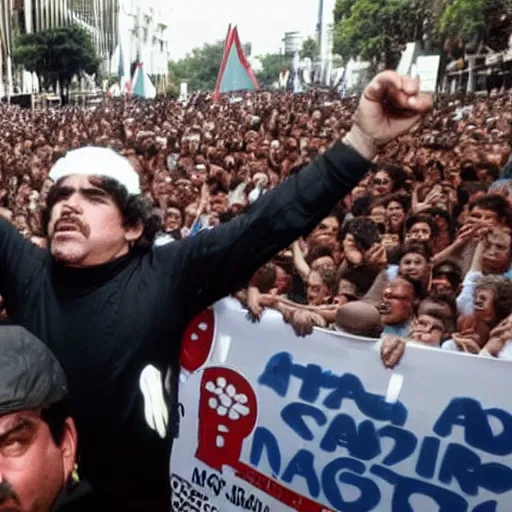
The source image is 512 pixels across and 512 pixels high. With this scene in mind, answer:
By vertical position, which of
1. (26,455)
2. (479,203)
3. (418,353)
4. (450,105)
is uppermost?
(450,105)

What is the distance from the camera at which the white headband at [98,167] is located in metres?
1.17

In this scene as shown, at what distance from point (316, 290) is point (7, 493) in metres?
1.06

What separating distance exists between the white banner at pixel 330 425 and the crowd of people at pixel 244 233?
0.19ft

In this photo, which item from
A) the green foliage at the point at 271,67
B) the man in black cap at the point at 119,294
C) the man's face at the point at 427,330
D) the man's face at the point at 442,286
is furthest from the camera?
the green foliage at the point at 271,67

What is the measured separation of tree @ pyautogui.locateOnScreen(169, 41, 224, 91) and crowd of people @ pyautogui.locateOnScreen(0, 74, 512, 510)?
56mm

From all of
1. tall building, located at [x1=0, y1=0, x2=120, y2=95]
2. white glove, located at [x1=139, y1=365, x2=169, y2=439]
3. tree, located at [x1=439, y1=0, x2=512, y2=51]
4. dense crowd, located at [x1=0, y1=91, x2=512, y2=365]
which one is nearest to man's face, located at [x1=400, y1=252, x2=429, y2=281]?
dense crowd, located at [x1=0, y1=91, x2=512, y2=365]

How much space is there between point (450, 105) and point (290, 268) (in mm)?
537

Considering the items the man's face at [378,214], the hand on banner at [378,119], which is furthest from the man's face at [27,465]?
the man's face at [378,214]

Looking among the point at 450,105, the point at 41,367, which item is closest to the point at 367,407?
the point at 450,105

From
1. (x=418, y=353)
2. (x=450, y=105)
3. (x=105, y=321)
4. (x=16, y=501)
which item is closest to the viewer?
(x=16, y=501)

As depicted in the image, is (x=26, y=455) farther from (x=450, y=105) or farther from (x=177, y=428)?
(x=450, y=105)

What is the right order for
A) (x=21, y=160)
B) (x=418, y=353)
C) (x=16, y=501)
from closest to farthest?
(x=16, y=501) → (x=418, y=353) → (x=21, y=160)

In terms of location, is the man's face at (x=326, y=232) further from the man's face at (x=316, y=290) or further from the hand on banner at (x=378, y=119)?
the hand on banner at (x=378, y=119)

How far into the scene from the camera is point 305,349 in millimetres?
1503
